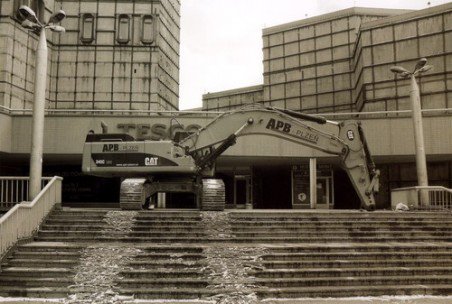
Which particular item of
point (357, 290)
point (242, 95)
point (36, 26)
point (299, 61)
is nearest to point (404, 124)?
point (357, 290)

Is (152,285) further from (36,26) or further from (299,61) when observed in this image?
(299,61)

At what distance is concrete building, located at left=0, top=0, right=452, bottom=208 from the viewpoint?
26.0 m

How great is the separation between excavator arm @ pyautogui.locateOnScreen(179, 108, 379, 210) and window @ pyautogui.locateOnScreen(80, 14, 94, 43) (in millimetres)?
24055

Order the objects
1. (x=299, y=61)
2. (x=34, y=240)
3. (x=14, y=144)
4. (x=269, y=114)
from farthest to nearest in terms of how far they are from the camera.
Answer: (x=299, y=61) < (x=14, y=144) < (x=269, y=114) < (x=34, y=240)

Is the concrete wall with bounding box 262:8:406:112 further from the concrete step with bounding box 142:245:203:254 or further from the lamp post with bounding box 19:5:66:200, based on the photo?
the concrete step with bounding box 142:245:203:254

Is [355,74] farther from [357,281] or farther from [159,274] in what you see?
[159,274]

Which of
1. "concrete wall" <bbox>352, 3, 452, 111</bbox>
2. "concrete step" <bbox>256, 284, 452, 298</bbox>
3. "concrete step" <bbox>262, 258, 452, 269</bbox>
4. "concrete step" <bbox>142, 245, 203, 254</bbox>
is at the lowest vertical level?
"concrete step" <bbox>256, 284, 452, 298</bbox>

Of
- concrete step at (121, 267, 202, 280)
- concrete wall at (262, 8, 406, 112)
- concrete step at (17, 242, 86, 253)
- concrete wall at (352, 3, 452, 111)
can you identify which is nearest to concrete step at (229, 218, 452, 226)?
concrete step at (121, 267, 202, 280)

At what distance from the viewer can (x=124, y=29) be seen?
39.6 meters

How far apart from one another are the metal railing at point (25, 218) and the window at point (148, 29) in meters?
24.2

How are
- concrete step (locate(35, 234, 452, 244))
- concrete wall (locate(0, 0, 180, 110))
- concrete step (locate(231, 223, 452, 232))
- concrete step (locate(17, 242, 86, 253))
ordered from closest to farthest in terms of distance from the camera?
1. concrete step (locate(17, 242, 86, 253))
2. concrete step (locate(35, 234, 452, 244))
3. concrete step (locate(231, 223, 452, 232))
4. concrete wall (locate(0, 0, 180, 110))

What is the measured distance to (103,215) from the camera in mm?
16531

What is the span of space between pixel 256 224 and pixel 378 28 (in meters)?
26.0

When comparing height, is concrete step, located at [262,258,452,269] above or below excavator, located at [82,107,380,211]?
below
